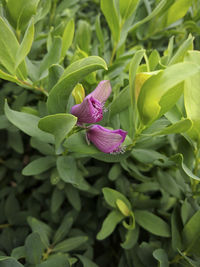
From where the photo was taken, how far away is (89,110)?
49cm

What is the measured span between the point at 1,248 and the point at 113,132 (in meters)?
0.64

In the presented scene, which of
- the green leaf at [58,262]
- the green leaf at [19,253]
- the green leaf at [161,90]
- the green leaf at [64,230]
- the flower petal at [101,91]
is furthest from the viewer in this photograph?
the green leaf at [64,230]

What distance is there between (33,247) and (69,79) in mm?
437

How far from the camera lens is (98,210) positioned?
0.95m

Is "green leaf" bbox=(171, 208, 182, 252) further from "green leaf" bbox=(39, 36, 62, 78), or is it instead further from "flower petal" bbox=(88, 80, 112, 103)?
"green leaf" bbox=(39, 36, 62, 78)

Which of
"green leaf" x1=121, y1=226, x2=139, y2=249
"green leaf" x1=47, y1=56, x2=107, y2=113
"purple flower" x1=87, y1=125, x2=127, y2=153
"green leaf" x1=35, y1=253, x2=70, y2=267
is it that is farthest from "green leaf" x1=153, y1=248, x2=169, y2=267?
"green leaf" x1=47, y1=56, x2=107, y2=113

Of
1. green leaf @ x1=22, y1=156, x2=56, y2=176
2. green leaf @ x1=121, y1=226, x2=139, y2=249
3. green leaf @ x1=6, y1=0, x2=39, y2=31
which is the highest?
green leaf @ x1=6, y1=0, x2=39, y2=31

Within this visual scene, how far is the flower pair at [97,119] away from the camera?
49 cm

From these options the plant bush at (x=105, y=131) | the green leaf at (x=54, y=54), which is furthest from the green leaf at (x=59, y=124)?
the green leaf at (x=54, y=54)

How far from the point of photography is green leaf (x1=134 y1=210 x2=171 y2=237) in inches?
29.4

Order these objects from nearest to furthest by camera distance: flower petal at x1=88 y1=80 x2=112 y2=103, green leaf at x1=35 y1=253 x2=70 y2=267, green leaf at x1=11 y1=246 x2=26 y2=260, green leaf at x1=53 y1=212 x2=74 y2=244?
flower petal at x1=88 y1=80 x2=112 y2=103 → green leaf at x1=35 y1=253 x2=70 y2=267 → green leaf at x1=11 y1=246 x2=26 y2=260 → green leaf at x1=53 y1=212 x2=74 y2=244

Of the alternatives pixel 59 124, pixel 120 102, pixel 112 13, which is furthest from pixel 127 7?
pixel 59 124

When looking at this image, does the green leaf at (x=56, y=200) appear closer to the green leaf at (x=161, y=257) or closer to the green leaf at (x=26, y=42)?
the green leaf at (x=161, y=257)

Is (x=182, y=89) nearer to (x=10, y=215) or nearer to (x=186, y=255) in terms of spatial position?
(x=186, y=255)
